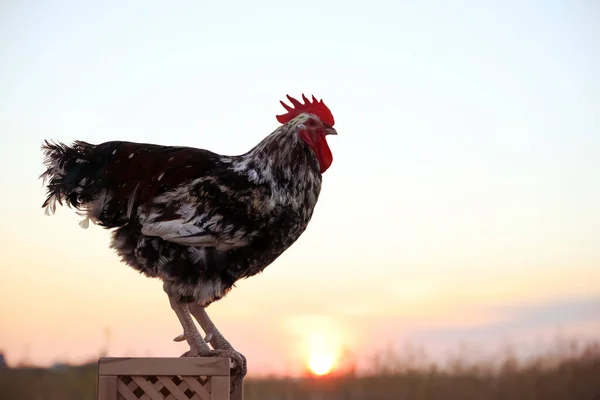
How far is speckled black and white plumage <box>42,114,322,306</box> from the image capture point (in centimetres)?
349

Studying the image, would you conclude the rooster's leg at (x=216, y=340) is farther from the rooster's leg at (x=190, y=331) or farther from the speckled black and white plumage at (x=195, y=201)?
the speckled black and white plumage at (x=195, y=201)

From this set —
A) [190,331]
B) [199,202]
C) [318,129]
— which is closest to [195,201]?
[199,202]

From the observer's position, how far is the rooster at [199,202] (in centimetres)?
Answer: 349

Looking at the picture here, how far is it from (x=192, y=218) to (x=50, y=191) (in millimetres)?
1057

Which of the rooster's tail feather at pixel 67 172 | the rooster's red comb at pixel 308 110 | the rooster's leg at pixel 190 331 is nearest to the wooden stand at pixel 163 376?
the rooster's leg at pixel 190 331

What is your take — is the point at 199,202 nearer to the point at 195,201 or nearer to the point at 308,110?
the point at 195,201

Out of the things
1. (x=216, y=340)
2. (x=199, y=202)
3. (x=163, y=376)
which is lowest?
(x=163, y=376)

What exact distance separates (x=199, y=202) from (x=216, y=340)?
890mm

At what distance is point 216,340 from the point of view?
12.6 ft

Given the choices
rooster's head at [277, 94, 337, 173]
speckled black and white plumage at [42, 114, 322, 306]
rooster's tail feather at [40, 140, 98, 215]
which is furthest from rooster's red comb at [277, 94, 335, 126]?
rooster's tail feather at [40, 140, 98, 215]

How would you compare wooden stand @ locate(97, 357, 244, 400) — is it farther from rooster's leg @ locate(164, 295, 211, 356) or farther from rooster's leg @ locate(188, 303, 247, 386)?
rooster's leg @ locate(188, 303, 247, 386)

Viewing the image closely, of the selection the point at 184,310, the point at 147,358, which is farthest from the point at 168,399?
the point at 184,310

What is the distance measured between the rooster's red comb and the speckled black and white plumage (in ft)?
0.46

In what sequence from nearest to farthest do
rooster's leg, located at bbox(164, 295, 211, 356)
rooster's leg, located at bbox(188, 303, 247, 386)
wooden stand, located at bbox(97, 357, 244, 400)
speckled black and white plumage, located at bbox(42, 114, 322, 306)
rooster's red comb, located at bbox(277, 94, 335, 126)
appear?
wooden stand, located at bbox(97, 357, 244, 400), speckled black and white plumage, located at bbox(42, 114, 322, 306), rooster's leg, located at bbox(164, 295, 211, 356), rooster's leg, located at bbox(188, 303, 247, 386), rooster's red comb, located at bbox(277, 94, 335, 126)
